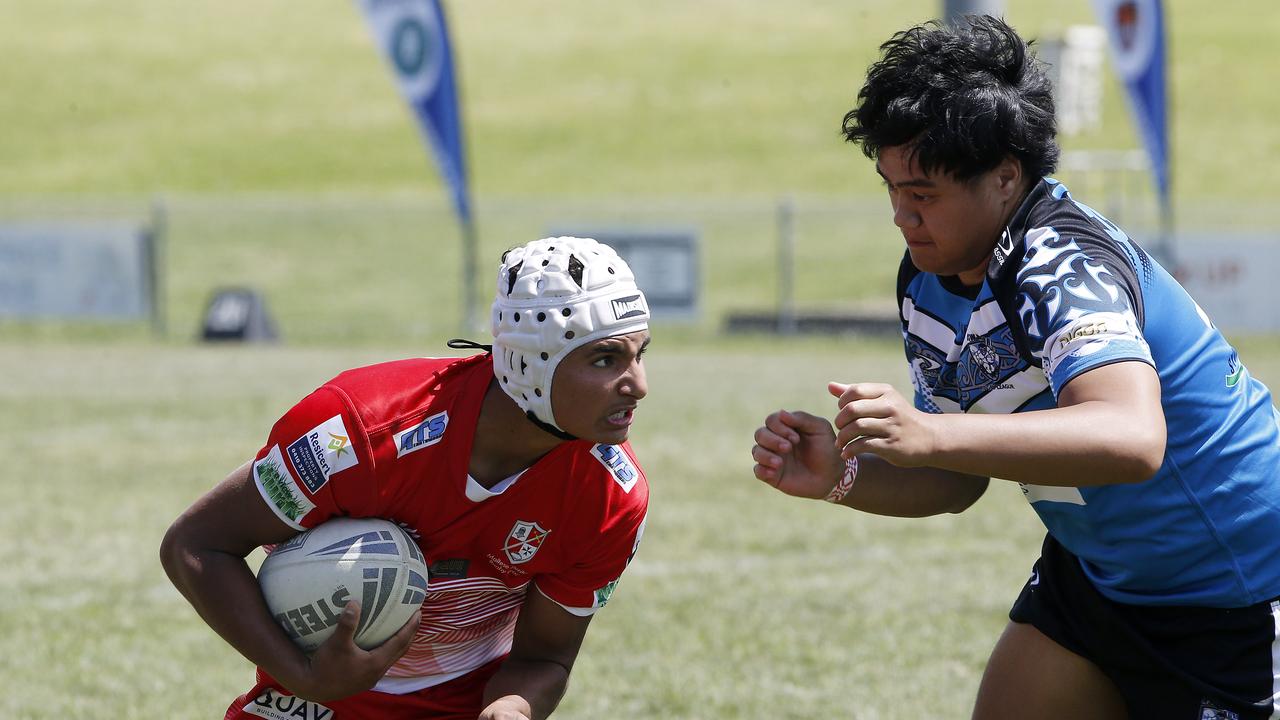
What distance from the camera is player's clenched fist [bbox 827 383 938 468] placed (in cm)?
274

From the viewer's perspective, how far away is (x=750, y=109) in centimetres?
4344

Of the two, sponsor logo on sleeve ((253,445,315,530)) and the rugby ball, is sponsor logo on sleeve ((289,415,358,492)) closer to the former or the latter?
sponsor logo on sleeve ((253,445,315,530))

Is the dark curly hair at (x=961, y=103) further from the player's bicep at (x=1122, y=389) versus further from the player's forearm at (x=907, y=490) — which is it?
the player's forearm at (x=907, y=490)

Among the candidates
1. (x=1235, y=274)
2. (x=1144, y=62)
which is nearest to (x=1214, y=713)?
(x=1144, y=62)

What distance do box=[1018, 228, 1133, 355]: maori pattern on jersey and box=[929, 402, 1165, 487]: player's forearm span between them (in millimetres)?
249

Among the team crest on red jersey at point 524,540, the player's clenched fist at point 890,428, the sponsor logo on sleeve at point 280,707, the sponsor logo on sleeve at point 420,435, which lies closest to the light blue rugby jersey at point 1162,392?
the player's clenched fist at point 890,428

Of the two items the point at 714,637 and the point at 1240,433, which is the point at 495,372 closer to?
the point at 1240,433

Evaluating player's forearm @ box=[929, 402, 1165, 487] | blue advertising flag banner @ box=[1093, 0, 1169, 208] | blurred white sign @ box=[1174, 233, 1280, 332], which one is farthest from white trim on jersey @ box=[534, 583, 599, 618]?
blurred white sign @ box=[1174, 233, 1280, 332]

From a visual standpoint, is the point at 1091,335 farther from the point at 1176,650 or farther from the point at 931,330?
the point at 1176,650

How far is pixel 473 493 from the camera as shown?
362 cm

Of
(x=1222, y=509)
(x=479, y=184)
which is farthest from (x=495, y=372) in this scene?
(x=479, y=184)

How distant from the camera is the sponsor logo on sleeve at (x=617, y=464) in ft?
12.4

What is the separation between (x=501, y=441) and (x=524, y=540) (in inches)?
10.1

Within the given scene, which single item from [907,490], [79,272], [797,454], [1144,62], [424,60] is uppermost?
[424,60]
